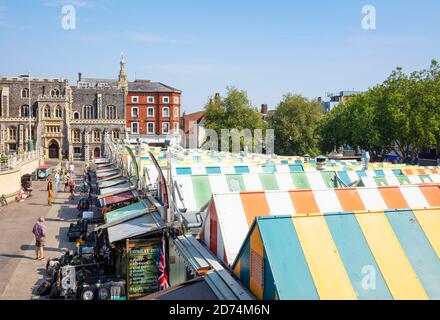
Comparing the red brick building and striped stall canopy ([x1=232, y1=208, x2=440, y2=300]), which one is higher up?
the red brick building

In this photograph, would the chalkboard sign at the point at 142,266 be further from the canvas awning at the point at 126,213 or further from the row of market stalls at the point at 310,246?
the canvas awning at the point at 126,213

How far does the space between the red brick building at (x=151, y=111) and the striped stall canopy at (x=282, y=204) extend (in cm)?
7244

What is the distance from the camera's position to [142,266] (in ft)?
31.8

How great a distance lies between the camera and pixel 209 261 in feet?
21.6

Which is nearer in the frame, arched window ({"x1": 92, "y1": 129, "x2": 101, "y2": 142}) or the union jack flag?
the union jack flag

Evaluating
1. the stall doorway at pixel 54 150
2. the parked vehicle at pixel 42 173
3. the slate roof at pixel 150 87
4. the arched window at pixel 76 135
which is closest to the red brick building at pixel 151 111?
the slate roof at pixel 150 87

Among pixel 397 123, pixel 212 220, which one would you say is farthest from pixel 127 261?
pixel 397 123

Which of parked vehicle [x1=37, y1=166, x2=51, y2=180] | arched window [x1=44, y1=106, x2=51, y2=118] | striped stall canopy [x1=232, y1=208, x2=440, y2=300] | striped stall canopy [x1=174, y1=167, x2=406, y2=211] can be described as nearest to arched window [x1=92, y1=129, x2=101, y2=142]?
arched window [x1=44, y1=106, x2=51, y2=118]

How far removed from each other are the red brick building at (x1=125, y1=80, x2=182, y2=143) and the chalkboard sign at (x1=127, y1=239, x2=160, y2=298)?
70.7 meters

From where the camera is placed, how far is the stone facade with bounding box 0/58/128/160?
73.4 m

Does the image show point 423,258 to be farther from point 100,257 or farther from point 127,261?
point 100,257

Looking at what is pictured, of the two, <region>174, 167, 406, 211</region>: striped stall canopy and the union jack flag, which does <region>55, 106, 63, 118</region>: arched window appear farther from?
the union jack flag

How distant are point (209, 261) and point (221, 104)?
182ft
